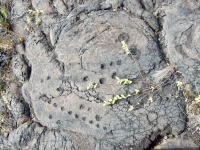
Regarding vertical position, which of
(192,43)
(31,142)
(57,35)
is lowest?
(31,142)

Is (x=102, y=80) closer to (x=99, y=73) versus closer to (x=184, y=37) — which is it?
(x=99, y=73)

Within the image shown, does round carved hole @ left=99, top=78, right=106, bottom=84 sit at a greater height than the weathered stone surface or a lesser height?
lesser

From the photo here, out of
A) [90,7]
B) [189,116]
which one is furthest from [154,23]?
[189,116]

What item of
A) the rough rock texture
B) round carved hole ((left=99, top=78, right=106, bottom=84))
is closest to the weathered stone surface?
the rough rock texture

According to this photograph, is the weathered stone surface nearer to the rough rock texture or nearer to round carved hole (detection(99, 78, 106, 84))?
the rough rock texture

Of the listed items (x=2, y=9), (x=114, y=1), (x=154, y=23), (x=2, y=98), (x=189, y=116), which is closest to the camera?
(x=189, y=116)

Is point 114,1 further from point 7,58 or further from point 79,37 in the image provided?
point 7,58

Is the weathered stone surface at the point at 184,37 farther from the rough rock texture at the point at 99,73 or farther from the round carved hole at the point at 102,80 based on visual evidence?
the round carved hole at the point at 102,80

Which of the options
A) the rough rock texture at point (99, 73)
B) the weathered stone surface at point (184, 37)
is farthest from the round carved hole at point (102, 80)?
the weathered stone surface at point (184, 37)

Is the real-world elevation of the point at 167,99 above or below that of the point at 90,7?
below
